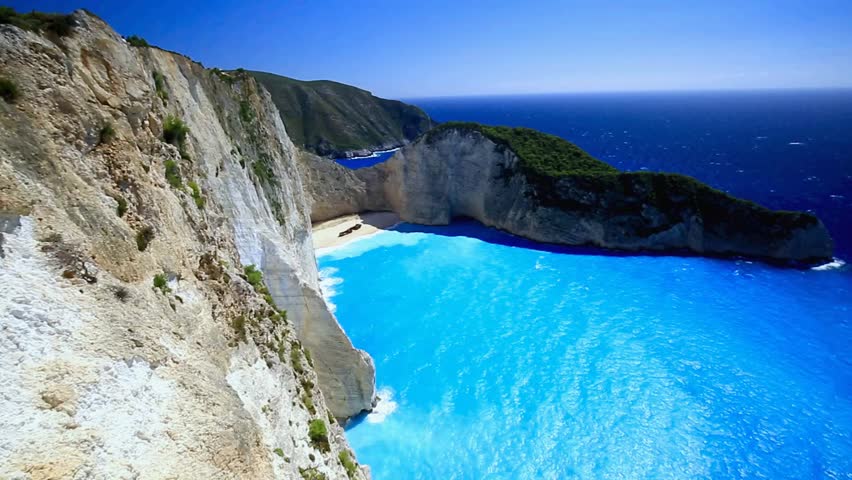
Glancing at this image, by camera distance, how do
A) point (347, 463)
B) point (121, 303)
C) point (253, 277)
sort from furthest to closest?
1. point (253, 277)
2. point (347, 463)
3. point (121, 303)

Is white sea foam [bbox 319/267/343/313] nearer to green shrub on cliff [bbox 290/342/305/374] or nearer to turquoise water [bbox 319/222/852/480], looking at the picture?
turquoise water [bbox 319/222/852/480]

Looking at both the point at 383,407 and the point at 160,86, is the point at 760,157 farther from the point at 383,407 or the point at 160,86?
the point at 160,86

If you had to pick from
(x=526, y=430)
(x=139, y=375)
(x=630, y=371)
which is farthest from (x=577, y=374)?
(x=139, y=375)

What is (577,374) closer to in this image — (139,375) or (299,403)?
(299,403)

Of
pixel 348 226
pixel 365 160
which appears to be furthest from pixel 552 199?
pixel 365 160

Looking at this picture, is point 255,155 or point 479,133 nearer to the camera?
point 255,155

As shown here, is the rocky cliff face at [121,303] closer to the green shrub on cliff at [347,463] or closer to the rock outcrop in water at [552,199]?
the green shrub on cliff at [347,463]

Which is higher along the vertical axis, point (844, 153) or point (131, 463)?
point (131, 463)
